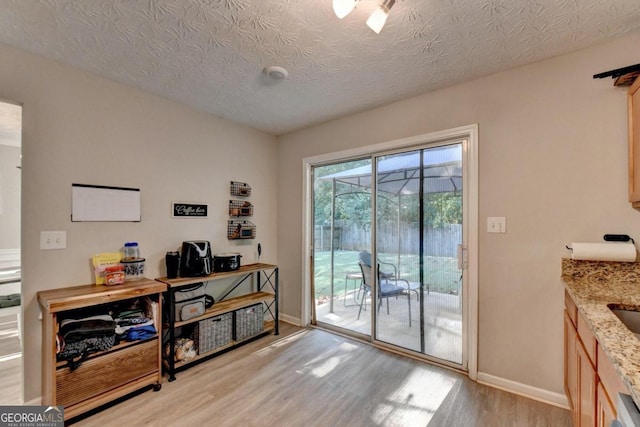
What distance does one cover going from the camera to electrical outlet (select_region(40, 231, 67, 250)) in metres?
1.95

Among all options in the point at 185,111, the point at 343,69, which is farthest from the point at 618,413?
the point at 185,111

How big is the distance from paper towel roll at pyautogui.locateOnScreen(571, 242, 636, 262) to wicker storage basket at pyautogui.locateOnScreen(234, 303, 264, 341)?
2.73m

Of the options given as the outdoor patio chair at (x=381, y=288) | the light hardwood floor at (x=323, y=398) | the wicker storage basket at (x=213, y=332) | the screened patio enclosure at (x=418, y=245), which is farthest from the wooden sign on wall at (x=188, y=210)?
the outdoor patio chair at (x=381, y=288)

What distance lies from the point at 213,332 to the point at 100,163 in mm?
1751

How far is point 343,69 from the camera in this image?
2.10 meters

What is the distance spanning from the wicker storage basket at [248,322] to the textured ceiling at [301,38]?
2.17m

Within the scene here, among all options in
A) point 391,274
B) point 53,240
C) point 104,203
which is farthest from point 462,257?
point 53,240

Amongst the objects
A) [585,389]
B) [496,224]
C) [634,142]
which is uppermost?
[634,142]

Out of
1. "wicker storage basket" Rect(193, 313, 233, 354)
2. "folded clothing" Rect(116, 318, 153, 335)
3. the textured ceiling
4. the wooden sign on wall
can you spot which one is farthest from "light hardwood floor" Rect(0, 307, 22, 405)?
the textured ceiling

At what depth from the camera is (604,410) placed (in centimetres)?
102

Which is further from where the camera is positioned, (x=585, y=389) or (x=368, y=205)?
(x=368, y=205)

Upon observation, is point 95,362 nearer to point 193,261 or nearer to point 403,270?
point 193,261

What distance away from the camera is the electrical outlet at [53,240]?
1945mm

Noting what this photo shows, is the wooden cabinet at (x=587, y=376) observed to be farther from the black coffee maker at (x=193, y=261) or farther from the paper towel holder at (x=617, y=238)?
the black coffee maker at (x=193, y=261)
